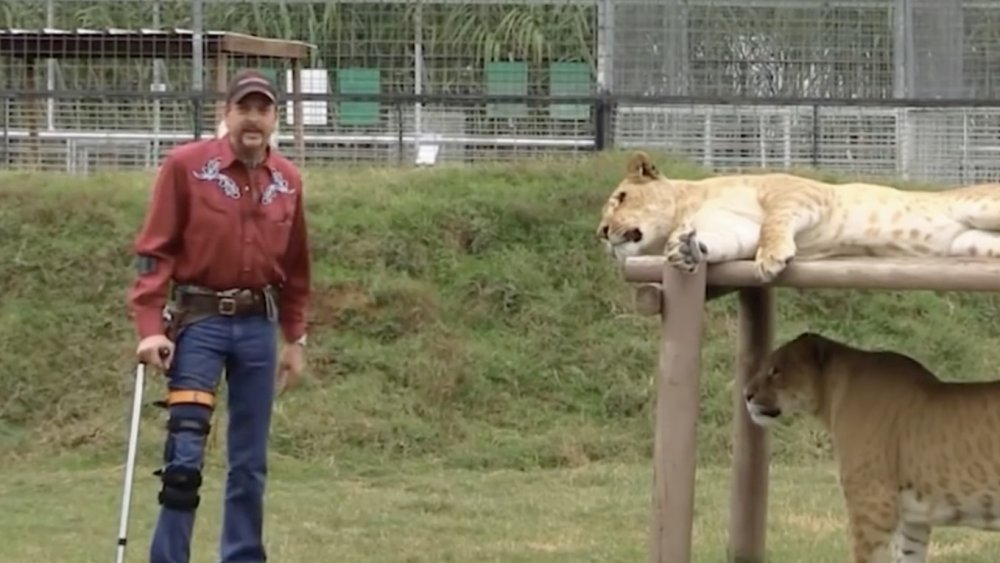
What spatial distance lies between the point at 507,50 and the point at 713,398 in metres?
4.36

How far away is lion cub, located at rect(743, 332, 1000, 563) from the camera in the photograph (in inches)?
268

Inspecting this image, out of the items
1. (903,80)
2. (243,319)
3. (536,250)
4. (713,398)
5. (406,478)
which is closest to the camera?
(243,319)

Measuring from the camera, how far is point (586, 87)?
15891mm

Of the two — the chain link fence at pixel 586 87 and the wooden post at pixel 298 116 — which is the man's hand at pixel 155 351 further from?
the wooden post at pixel 298 116

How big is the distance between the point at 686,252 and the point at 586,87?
9.55 m

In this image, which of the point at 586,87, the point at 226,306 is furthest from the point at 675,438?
the point at 586,87

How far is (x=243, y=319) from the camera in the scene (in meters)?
6.72

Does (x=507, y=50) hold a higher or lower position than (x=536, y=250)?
higher

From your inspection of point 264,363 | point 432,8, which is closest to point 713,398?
point 432,8

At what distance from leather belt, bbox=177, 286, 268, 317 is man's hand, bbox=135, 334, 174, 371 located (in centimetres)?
18

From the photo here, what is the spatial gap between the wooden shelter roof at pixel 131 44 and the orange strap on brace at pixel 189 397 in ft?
27.7

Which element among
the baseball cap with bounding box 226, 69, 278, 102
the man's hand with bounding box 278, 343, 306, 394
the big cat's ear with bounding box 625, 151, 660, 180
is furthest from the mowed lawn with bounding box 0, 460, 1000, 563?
the baseball cap with bounding box 226, 69, 278, 102

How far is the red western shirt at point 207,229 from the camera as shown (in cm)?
659

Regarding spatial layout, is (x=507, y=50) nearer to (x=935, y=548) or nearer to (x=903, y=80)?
(x=903, y=80)
